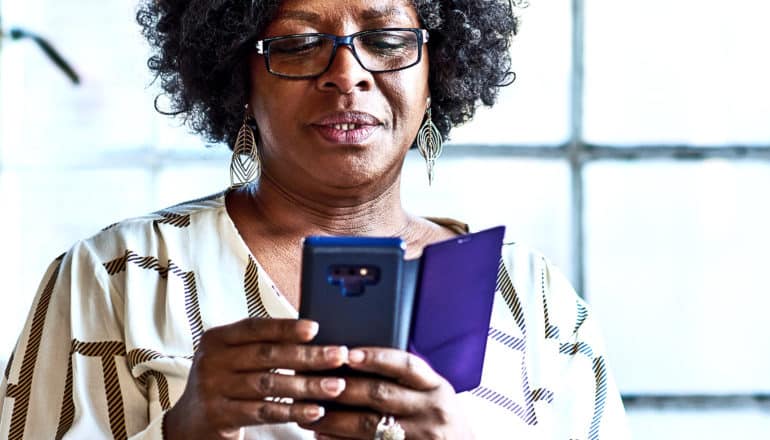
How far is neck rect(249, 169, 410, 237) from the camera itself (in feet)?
6.65

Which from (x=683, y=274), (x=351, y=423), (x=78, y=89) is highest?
(x=78, y=89)

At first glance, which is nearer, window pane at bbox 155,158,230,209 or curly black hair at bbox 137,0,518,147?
curly black hair at bbox 137,0,518,147

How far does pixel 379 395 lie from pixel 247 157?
74 centimetres

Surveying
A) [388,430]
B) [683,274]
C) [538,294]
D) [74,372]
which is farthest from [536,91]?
[388,430]

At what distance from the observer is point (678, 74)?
9.68 feet

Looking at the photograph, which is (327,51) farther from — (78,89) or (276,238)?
(78,89)

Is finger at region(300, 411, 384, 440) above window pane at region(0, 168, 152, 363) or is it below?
below

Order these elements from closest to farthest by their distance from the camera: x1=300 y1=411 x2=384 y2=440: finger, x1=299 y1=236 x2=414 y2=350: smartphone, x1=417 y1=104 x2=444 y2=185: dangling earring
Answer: x1=299 y1=236 x2=414 y2=350: smartphone < x1=300 y1=411 x2=384 y2=440: finger < x1=417 y1=104 x2=444 y2=185: dangling earring

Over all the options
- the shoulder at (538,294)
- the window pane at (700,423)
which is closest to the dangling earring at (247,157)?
the shoulder at (538,294)

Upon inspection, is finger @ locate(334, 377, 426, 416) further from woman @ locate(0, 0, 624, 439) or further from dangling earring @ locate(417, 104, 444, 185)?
dangling earring @ locate(417, 104, 444, 185)

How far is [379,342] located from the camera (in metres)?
1.41

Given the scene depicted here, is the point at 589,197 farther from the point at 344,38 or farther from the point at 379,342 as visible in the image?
the point at 379,342

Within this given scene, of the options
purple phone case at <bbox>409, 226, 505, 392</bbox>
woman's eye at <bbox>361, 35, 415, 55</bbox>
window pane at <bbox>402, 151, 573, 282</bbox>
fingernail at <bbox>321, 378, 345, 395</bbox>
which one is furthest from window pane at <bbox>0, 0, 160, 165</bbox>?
fingernail at <bbox>321, 378, 345, 395</bbox>

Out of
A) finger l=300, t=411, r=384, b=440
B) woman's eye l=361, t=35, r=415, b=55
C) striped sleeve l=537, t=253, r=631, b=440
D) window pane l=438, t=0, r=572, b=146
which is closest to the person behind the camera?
finger l=300, t=411, r=384, b=440
